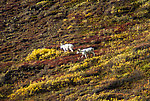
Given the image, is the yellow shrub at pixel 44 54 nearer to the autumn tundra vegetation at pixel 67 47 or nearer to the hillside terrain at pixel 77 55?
the hillside terrain at pixel 77 55

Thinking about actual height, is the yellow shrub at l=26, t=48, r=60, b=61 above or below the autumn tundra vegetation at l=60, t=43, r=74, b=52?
below

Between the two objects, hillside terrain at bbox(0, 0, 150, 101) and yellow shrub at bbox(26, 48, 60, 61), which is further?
yellow shrub at bbox(26, 48, 60, 61)

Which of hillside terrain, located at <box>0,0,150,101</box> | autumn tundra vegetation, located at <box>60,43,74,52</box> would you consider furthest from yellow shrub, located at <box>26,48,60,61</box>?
autumn tundra vegetation, located at <box>60,43,74,52</box>

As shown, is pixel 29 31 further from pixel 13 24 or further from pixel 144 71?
pixel 144 71

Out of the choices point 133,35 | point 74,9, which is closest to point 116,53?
point 133,35

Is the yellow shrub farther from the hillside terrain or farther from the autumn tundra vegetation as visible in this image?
the autumn tundra vegetation

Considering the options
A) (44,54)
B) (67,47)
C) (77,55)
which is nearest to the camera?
(77,55)

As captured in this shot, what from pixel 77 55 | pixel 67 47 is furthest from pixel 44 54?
pixel 77 55

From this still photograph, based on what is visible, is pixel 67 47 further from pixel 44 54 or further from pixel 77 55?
pixel 44 54

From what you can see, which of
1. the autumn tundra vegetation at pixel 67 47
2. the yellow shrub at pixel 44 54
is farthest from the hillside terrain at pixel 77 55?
the autumn tundra vegetation at pixel 67 47
